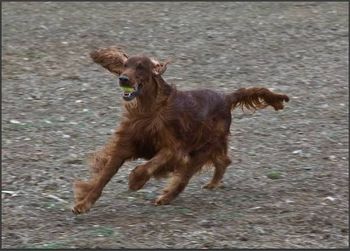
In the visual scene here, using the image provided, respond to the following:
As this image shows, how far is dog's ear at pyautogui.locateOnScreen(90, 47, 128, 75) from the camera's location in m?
5.76

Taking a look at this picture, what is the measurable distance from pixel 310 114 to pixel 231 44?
320 cm

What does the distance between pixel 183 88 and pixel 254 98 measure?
2656 millimetres

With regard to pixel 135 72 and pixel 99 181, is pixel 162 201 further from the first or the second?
pixel 135 72

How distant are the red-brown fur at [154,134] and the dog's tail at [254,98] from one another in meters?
0.45

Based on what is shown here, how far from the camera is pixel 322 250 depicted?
5.00 m

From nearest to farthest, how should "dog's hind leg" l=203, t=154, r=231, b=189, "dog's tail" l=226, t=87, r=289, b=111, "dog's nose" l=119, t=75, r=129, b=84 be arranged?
"dog's nose" l=119, t=75, r=129, b=84
"dog's hind leg" l=203, t=154, r=231, b=189
"dog's tail" l=226, t=87, r=289, b=111

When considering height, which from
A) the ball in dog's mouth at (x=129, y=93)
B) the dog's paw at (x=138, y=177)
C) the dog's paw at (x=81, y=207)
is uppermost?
the ball in dog's mouth at (x=129, y=93)

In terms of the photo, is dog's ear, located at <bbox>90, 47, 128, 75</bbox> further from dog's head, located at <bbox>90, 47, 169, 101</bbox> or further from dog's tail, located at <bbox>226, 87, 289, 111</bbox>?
dog's tail, located at <bbox>226, 87, 289, 111</bbox>

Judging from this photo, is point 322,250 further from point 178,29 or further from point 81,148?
point 178,29

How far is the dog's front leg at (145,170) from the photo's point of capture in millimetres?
5344

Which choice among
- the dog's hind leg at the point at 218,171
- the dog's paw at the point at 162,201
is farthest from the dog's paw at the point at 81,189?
the dog's hind leg at the point at 218,171

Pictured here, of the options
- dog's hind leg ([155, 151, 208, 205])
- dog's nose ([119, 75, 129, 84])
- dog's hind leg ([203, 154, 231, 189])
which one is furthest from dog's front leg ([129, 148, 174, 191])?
dog's hind leg ([203, 154, 231, 189])

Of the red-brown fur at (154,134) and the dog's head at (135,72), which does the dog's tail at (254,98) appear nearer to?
the red-brown fur at (154,134)

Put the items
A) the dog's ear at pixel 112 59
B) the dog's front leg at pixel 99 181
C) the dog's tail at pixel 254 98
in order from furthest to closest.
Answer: the dog's tail at pixel 254 98
the dog's ear at pixel 112 59
the dog's front leg at pixel 99 181
